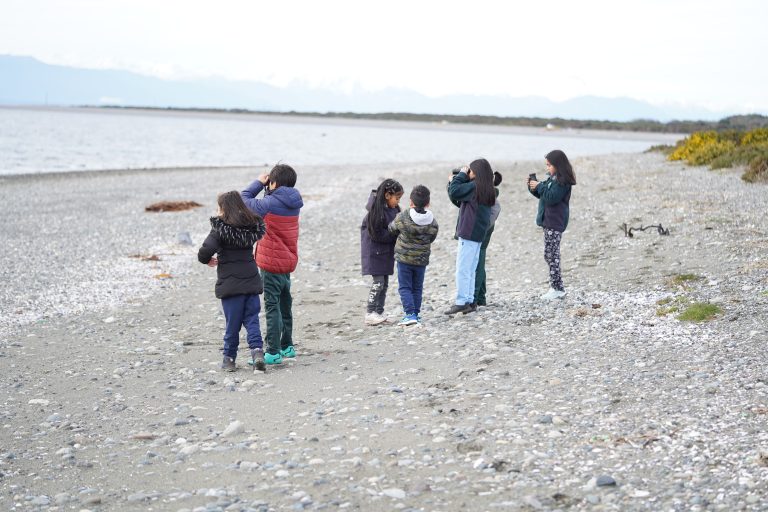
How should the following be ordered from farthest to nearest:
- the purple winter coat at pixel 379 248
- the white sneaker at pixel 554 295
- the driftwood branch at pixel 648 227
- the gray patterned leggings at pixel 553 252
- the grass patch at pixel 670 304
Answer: the driftwood branch at pixel 648 227, the white sneaker at pixel 554 295, the gray patterned leggings at pixel 553 252, the purple winter coat at pixel 379 248, the grass patch at pixel 670 304

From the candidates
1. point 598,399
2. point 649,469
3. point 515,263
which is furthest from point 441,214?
point 649,469

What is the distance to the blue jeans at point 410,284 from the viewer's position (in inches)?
404

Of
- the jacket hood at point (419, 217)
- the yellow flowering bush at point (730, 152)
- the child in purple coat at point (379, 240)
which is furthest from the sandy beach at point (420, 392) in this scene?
the yellow flowering bush at point (730, 152)

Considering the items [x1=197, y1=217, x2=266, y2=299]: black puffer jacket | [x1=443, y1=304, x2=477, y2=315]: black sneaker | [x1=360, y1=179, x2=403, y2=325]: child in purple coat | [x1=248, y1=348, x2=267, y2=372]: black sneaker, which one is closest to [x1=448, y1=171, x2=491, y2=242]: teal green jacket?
[x1=360, y1=179, x2=403, y2=325]: child in purple coat

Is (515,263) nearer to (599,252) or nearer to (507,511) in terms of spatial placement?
(599,252)

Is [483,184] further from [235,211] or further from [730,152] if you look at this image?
[730,152]

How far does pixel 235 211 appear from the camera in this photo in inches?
328

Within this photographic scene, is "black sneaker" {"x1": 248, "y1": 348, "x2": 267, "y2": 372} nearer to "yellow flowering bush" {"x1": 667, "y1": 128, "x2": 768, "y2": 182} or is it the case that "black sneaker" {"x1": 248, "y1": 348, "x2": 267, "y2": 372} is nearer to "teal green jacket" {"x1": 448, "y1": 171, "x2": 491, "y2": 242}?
"teal green jacket" {"x1": 448, "y1": 171, "x2": 491, "y2": 242}

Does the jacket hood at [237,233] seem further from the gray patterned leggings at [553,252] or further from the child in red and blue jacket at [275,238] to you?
the gray patterned leggings at [553,252]

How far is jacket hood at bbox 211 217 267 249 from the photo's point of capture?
8336 mm

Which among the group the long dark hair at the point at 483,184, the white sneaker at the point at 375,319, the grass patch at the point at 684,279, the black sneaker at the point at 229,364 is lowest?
the black sneaker at the point at 229,364

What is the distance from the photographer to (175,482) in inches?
233

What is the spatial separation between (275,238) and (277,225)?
0.15 meters

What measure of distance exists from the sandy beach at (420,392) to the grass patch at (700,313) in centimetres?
11
